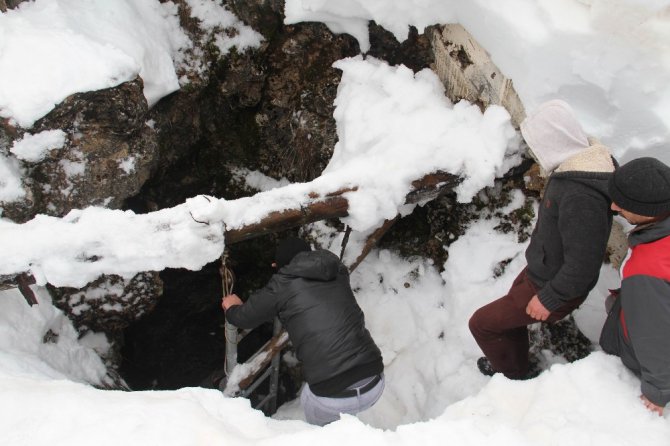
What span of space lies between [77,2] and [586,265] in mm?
4600

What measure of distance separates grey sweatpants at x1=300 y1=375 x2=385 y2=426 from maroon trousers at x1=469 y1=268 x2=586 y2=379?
30.4 inches

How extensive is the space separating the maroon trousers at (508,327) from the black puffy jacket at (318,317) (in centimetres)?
78

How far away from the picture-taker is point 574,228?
247 cm

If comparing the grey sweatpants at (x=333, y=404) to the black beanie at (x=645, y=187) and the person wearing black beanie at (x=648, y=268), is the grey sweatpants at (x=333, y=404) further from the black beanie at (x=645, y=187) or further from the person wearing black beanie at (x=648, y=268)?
the black beanie at (x=645, y=187)

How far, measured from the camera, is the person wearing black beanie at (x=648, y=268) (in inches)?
82.6

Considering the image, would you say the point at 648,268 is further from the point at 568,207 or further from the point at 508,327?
the point at 508,327

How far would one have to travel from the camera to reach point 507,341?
325 cm

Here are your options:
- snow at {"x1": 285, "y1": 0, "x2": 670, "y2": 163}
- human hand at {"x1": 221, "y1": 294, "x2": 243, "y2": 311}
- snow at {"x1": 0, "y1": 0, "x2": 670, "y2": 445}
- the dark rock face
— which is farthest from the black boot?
the dark rock face

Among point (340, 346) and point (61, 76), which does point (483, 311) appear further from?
point (61, 76)

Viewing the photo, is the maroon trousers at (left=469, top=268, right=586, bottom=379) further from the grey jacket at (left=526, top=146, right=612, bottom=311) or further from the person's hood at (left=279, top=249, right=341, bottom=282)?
the person's hood at (left=279, top=249, right=341, bottom=282)

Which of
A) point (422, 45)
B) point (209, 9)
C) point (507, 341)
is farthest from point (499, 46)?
point (209, 9)

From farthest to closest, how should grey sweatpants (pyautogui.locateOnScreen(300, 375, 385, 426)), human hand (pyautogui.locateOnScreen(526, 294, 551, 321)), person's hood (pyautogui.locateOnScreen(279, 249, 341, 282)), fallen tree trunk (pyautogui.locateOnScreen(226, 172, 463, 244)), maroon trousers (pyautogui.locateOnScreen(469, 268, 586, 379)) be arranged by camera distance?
fallen tree trunk (pyautogui.locateOnScreen(226, 172, 463, 244)) → grey sweatpants (pyautogui.locateOnScreen(300, 375, 385, 426)) → person's hood (pyautogui.locateOnScreen(279, 249, 341, 282)) → maroon trousers (pyautogui.locateOnScreen(469, 268, 586, 379)) → human hand (pyautogui.locateOnScreen(526, 294, 551, 321))

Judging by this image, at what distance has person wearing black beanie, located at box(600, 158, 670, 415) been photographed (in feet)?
6.88

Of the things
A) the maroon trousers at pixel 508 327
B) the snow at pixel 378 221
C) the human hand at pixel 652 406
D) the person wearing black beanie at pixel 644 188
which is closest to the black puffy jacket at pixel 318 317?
the snow at pixel 378 221
